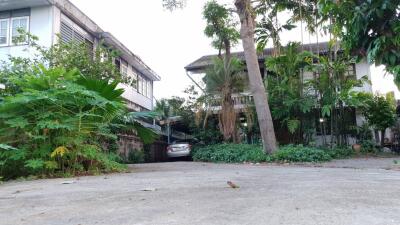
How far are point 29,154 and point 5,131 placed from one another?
79 centimetres

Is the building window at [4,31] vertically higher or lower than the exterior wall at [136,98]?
higher

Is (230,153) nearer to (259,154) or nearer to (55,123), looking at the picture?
(259,154)

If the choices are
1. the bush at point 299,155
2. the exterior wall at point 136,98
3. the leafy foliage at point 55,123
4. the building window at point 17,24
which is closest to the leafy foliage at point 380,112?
the bush at point 299,155

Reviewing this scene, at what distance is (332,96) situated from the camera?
17.3m

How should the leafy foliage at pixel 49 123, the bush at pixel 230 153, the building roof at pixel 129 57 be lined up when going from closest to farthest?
the leafy foliage at pixel 49 123 < the bush at pixel 230 153 < the building roof at pixel 129 57

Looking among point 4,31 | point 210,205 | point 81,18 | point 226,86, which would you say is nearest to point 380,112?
point 226,86

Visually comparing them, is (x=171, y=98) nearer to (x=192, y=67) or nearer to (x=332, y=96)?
(x=192, y=67)

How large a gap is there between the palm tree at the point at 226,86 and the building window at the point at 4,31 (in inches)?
359

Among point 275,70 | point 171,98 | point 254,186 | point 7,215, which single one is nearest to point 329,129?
point 275,70

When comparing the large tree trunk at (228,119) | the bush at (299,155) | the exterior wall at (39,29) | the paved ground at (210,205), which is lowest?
the paved ground at (210,205)

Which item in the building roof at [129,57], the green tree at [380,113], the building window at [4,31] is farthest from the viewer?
the building roof at [129,57]

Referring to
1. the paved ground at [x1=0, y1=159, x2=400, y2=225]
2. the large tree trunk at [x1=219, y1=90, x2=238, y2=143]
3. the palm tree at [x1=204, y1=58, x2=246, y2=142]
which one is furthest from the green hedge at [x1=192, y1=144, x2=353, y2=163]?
the paved ground at [x1=0, y1=159, x2=400, y2=225]

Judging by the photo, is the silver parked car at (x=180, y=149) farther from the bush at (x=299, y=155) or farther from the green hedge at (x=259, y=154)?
the bush at (x=299, y=155)

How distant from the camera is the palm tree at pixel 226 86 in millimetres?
18859
